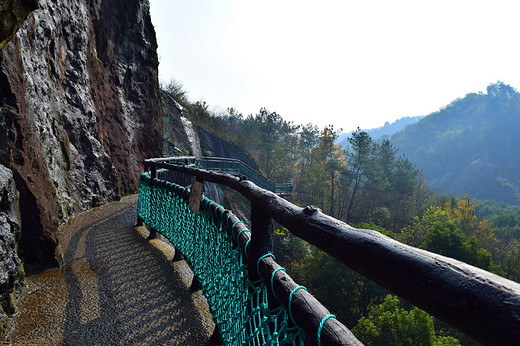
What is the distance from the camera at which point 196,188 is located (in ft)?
8.87

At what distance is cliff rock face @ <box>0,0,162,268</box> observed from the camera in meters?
3.27

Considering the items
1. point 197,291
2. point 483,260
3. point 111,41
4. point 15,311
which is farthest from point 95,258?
point 483,260

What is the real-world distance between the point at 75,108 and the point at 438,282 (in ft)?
26.9

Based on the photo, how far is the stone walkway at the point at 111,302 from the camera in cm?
228

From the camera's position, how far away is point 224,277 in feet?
7.07

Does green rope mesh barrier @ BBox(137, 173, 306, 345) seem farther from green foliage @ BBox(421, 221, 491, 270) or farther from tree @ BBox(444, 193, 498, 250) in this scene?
tree @ BBox(444, 193, 498, 250)

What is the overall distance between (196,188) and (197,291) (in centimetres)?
118

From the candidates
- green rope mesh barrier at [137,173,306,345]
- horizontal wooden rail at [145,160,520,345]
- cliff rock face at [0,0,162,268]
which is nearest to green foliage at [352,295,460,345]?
cliff rock face at [0,0,162,268]

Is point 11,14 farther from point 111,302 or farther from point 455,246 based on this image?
point 455,246

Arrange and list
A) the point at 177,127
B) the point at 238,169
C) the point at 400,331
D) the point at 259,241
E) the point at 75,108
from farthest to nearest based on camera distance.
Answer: the point at 177,127 < the point at 238,169 < the point at 400,331 < the point at 75,108 < the point at 259,241

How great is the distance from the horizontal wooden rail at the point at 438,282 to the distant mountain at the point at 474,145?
155 m

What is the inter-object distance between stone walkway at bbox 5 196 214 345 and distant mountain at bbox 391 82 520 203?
153527mm

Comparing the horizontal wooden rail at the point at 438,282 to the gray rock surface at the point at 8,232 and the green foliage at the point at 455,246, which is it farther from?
the green foliage at the point at 455,246

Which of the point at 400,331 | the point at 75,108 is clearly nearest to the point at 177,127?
the point at 75,108
